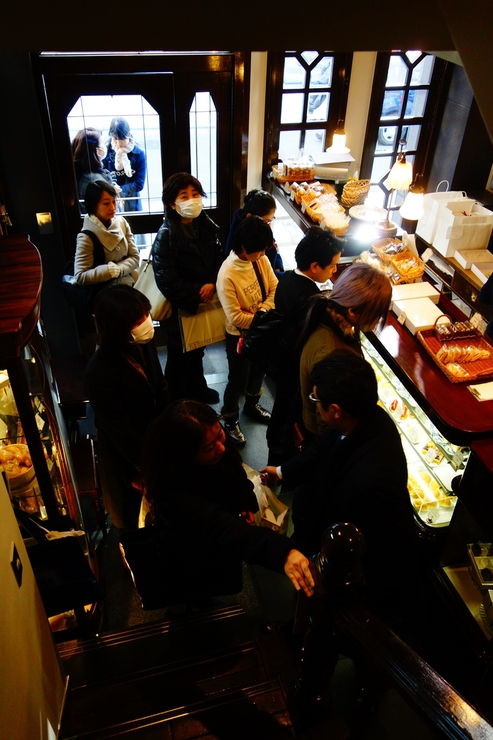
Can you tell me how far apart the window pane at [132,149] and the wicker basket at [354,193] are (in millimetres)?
1965

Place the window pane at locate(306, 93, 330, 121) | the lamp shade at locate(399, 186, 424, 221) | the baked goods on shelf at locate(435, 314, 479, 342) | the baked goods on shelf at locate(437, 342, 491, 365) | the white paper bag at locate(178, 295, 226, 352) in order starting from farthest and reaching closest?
1. the window pane at locate(306, 93, 330, 121)
2. the white paper bag at locate(178, 295, 226, 352)
3. the lamp shade at locate(399, 186, 424, 221)
4. the baked goods on shelf at locate(435, 314, 479, 342)
5. the baked goods on shelf at locate(437, 342, 491, 365)

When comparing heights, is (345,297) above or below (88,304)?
above

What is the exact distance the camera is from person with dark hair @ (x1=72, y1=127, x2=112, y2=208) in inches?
211

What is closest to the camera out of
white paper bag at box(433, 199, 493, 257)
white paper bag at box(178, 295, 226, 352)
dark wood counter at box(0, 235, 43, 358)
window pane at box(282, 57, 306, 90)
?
dark wood counter at box(0, 235, 43, 358)

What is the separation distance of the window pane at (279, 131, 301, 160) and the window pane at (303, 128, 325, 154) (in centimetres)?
11

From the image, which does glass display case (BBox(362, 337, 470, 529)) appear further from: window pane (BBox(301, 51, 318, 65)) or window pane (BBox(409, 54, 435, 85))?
window pane (BBox(409, 54, 435, 85))

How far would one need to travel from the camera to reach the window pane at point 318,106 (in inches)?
259

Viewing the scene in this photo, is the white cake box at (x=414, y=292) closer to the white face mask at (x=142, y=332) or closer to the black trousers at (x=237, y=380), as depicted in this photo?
the black trousers at (x=237, y=380)

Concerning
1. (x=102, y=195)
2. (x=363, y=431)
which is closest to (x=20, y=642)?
(x=363, y=431)

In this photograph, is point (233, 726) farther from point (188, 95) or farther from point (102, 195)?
point (188, 95)

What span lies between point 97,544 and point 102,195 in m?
2.73

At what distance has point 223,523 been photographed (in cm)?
246

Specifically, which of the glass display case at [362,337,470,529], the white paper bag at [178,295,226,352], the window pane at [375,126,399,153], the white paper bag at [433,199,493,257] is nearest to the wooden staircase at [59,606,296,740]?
the glass display case at [362,337,470,529]

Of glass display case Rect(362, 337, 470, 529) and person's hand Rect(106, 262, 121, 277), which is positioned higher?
person's hand Rect(106, 262, 121, 277)
